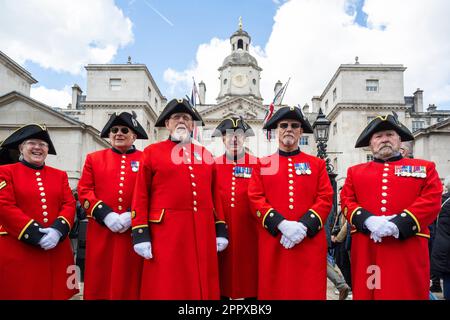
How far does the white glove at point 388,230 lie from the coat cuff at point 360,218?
0.65ft

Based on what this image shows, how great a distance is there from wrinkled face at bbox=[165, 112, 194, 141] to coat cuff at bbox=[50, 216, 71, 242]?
1629mm

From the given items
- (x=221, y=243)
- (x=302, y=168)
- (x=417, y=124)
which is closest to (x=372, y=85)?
(x=417, y=124)

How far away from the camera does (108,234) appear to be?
4.23m

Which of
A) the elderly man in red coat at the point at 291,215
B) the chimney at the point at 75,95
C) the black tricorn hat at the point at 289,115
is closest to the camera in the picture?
the elderly man in red coat at the point at 291,215

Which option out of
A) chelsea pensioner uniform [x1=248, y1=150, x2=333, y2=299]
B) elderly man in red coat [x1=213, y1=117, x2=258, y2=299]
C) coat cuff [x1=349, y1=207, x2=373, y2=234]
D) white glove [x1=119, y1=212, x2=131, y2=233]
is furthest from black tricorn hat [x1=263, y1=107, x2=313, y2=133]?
white glove [x1=119, y1=212, x2=131, y2=233]

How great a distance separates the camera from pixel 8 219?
12.8 feet

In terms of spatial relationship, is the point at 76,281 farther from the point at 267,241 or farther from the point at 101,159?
the point at 267,241

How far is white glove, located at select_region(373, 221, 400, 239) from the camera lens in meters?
3.59

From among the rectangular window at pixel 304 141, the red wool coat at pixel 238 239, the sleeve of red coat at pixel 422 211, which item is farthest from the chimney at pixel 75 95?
the sleeve of red coat at pixel 422 211

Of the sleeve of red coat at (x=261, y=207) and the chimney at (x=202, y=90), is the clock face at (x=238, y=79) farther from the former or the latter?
the sleeve of red coat at (x=261, y=207)

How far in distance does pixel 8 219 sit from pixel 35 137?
3.40ft

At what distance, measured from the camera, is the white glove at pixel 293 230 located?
12.4 ft

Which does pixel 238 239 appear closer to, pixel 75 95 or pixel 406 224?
pixel 406 224
